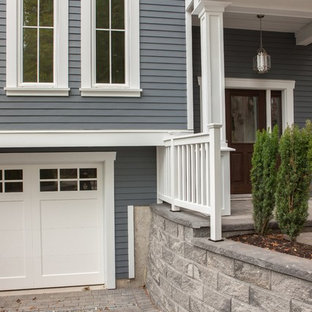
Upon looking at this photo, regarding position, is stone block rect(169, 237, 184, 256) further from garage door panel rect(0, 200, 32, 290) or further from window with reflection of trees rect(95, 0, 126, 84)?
window with reflection of trees rect(95, 0, 126, 84)

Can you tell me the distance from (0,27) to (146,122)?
2.24 metres

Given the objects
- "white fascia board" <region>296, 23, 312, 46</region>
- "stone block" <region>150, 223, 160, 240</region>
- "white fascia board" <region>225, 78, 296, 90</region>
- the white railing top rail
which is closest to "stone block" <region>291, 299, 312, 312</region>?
the white railing top rail

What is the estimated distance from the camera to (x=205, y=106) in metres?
4.36

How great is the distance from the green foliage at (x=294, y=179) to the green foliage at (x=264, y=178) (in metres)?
0.14

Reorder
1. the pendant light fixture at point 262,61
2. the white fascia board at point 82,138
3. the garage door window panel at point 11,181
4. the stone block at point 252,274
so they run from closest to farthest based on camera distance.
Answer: the stone block at point 252,274 < the white fascia board at point 82,138 < the garage door window panel at point 11,181 < the pendant light fixture at point 262,61

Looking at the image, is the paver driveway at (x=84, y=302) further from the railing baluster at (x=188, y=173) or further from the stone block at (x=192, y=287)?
the railing baluster at (x=188, y=173)

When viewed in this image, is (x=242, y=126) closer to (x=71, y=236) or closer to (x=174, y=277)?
(x=174, y=277)

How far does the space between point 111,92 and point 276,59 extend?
297cm

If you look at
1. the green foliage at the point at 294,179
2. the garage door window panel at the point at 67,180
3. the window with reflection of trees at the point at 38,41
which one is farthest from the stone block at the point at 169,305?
the window with reflection of trees at the point at 38,41

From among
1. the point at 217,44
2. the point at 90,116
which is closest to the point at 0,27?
the point at 90,116

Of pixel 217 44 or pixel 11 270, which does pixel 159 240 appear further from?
pixel 217 44

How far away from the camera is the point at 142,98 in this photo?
4.82 meters

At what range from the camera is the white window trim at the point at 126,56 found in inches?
184

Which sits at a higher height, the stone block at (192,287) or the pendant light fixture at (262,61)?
the pendant light fixture at (262,61)
